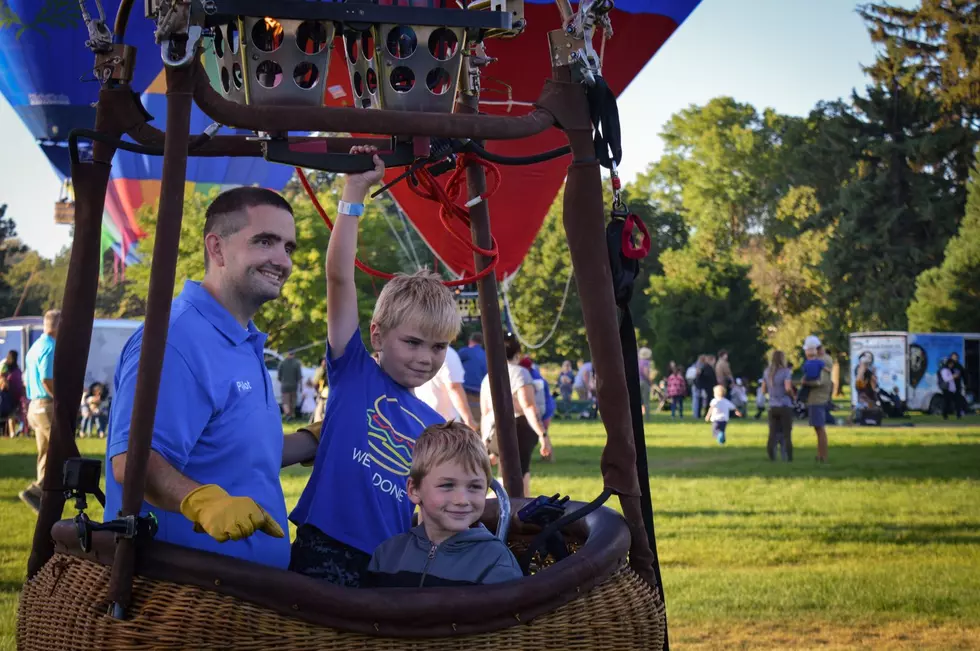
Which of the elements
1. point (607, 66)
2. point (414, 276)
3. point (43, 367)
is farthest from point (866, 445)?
point (414, 276)

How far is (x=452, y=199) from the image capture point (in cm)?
368

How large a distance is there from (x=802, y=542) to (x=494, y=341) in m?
4.94

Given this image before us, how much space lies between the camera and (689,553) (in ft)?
24.6

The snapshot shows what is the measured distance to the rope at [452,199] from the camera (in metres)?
3.25

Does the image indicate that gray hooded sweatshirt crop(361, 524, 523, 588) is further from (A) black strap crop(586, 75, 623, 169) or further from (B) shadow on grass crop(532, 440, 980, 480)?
(B) shadow on grass crop(532, 440, 980, 480)

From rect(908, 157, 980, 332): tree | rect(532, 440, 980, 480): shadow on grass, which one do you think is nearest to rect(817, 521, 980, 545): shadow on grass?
rect(532, 440, 980, 480): shadow on grass

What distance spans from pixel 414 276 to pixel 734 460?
38.2ft

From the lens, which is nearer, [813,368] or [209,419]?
[209,419]

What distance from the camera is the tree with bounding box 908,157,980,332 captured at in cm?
3291

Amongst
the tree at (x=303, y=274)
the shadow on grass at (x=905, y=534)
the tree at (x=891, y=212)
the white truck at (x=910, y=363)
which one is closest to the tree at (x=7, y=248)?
the tree at (x=303, y=274)

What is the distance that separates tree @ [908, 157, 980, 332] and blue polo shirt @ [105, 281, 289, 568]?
32406 millimetres

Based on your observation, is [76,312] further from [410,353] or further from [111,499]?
[410,353]

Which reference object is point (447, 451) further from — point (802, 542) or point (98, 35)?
point (802, 542)

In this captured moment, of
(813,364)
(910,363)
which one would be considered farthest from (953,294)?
(813,364)
